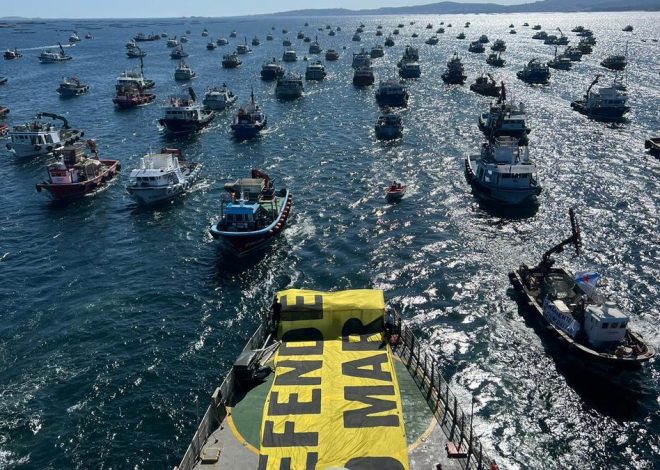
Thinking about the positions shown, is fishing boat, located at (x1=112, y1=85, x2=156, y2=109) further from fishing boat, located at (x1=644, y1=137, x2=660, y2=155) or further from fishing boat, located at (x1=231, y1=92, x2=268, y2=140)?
fishing boat, located at (x1=644, y1=137, x2=660, y2=155)

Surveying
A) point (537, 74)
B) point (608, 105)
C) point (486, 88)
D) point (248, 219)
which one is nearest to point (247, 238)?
point (248, 219)

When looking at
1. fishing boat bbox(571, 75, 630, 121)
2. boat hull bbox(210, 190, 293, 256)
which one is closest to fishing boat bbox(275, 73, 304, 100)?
fishing boat bbox(571, 75, 630, 121)

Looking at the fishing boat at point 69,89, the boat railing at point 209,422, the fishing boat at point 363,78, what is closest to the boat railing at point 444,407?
the boat railing at point 209,422

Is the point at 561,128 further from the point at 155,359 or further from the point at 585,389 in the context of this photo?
the point at 155,359

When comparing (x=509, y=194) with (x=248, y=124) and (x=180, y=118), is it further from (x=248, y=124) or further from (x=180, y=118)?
(x=180, y=118)

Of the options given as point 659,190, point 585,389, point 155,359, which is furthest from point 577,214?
point 155,359

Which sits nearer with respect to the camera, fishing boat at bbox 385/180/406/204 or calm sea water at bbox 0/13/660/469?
calm sea water at bbox 0/13/660/469

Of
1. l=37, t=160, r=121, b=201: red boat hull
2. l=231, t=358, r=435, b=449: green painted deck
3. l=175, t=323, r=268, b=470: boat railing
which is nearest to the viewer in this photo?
l=175, t=323, r=268, b=470: boat railing
